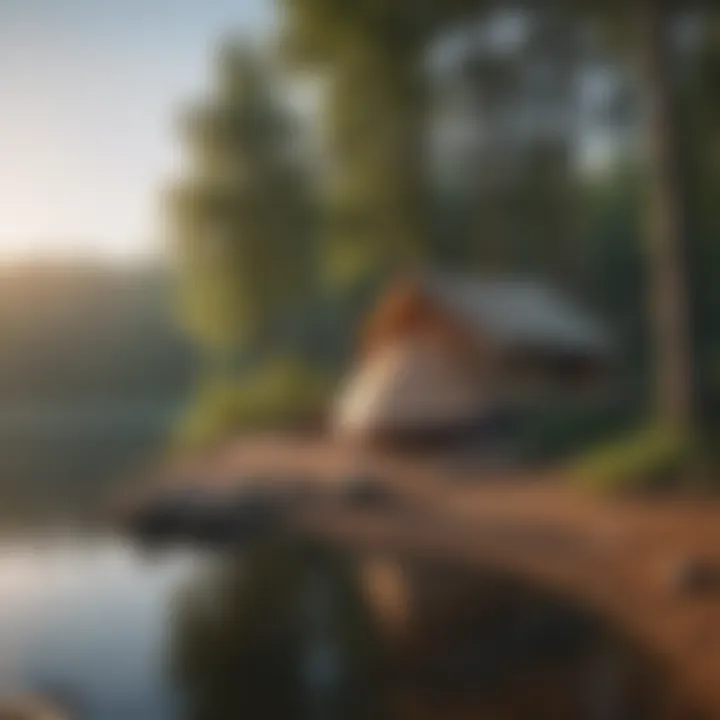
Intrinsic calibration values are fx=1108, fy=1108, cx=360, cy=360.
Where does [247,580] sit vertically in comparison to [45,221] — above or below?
below

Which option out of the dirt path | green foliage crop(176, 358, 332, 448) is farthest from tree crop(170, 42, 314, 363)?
the dirt path

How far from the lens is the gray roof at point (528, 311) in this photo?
55.4 inches

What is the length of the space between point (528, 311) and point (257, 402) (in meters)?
0.37

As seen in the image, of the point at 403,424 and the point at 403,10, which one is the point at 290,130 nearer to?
the point at 403,10

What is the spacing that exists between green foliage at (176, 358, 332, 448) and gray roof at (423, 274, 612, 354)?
201 millimetres

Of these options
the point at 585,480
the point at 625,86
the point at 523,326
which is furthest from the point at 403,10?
the point at 585,480

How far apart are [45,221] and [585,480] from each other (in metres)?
0.78

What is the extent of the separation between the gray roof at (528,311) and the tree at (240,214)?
0.21 m

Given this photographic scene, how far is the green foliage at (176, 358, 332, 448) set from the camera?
142cm

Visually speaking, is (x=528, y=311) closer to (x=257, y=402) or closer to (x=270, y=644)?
(x=257, y=402)

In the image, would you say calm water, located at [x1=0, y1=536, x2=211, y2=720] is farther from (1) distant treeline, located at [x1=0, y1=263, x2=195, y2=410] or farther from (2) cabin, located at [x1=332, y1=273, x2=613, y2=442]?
(2) cabin, located at [x1=332, y1=273, x2=613, y2=442]

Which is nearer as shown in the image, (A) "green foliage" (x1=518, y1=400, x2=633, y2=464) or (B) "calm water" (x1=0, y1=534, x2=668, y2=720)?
(B) "calm water" (x1=0, y1=534, x2=668, y2=720)

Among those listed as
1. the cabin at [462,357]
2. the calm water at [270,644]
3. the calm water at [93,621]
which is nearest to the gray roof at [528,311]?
the cabin at [462,357]

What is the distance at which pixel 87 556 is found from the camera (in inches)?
55.1
